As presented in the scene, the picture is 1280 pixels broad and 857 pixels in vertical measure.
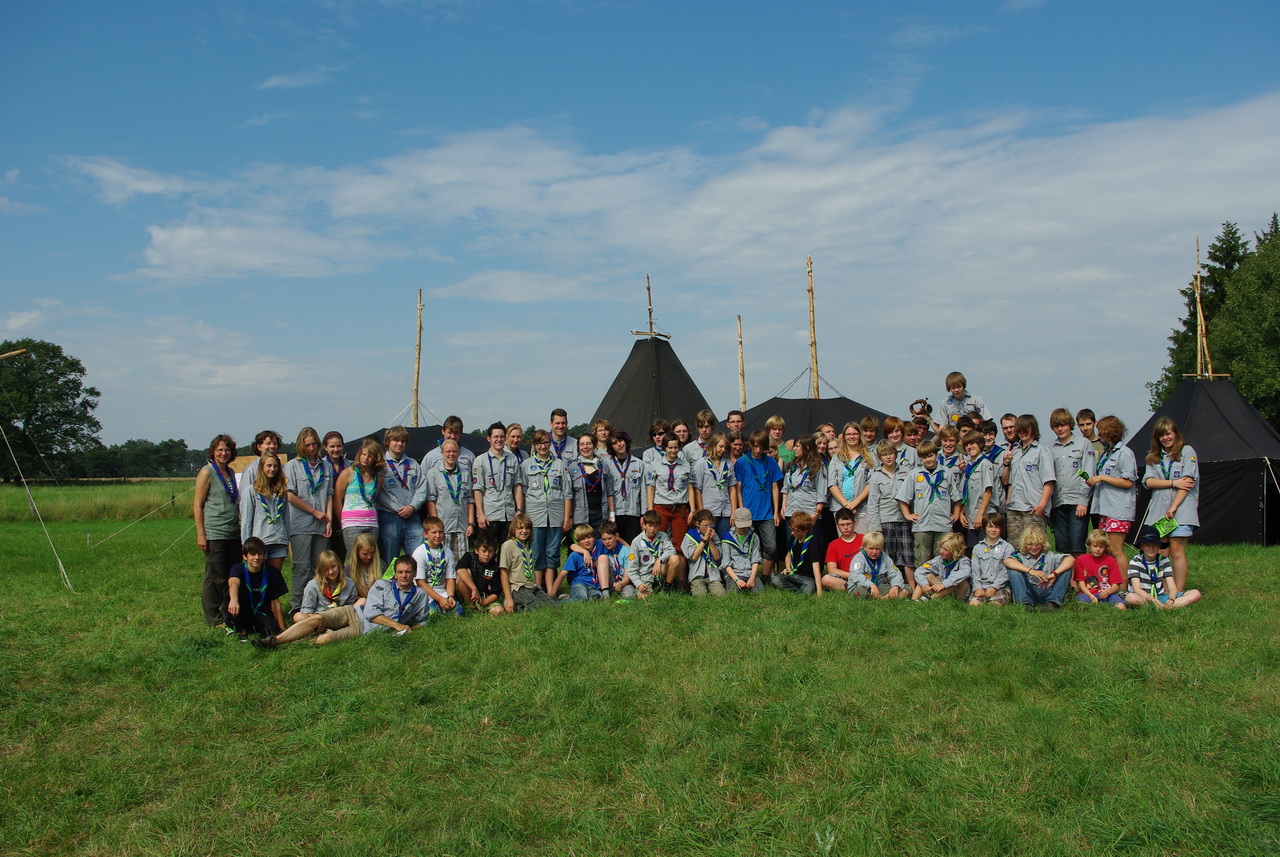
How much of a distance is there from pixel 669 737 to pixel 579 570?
3.36 meters

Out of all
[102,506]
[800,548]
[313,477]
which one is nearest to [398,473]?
[313,477]

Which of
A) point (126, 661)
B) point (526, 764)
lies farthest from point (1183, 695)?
point (126, 661)

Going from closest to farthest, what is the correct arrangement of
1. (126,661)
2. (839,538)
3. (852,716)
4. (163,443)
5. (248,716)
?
(852,716) → (248,716) → (126,661) → (839,538) → (163,443)

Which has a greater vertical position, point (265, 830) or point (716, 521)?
point (716, 521)

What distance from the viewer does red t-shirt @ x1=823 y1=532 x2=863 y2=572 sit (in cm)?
721

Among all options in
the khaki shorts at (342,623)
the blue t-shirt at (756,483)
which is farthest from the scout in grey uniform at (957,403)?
the khaki shorts at (342,623)

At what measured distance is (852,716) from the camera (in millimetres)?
4023

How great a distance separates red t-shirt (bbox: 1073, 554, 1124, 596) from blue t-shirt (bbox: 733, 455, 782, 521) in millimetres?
2388

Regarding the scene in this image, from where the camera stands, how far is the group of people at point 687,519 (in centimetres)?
643

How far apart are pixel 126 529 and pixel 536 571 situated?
12816 millimetres

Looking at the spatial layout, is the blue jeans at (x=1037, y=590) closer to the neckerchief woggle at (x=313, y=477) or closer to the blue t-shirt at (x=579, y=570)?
the blue t-shirt at (x=579, y=570)

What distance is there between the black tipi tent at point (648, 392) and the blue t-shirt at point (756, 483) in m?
9.36

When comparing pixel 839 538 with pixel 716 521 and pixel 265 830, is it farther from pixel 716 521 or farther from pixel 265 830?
pixel 265 830

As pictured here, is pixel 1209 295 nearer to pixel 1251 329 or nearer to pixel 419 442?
pixel 1251 329
